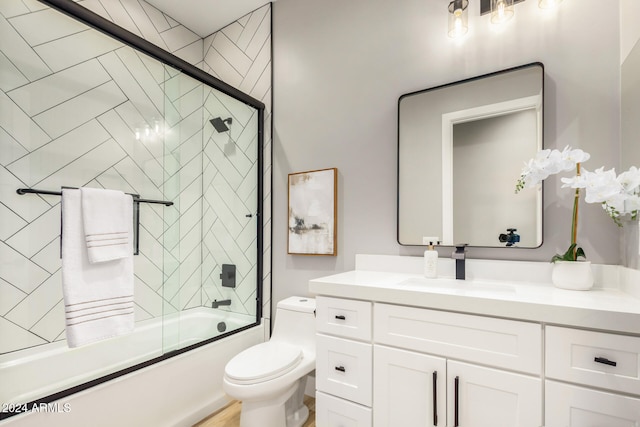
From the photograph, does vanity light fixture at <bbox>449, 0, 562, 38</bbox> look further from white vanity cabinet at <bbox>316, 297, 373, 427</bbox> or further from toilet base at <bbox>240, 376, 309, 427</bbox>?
toilet base at <bbox>240, 376, 309, 427</bbox>

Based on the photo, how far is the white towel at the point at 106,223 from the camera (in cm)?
140

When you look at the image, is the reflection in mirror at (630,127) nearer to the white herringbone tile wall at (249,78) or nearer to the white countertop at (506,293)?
the white countertop at (506,293)

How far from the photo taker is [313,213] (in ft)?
6.84

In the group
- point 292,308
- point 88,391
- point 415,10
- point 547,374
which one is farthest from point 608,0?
point 88,391

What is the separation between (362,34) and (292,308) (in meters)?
1.77

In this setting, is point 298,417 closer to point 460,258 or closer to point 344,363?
point 344,363

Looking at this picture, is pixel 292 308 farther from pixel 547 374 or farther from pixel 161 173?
pixel 547 374

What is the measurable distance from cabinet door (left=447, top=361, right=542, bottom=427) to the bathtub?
1413 millimetres

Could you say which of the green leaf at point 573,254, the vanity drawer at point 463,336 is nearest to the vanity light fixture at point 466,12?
the green leaf at point 573,254

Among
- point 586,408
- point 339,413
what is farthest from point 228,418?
point 586,408

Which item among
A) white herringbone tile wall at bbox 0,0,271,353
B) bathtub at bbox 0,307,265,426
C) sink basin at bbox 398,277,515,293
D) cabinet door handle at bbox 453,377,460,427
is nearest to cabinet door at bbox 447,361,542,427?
cabinet door handle at bbox 453,377,460,427

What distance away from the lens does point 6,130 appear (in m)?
1.57

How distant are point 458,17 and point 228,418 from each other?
8.41 feet

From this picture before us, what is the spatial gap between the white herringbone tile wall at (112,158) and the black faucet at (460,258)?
52.2 inches
